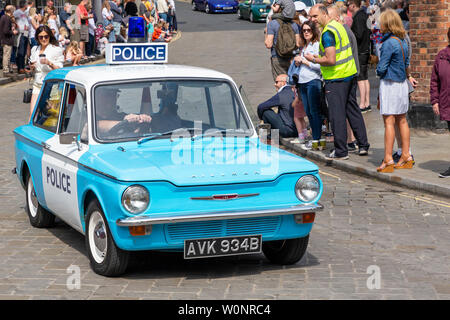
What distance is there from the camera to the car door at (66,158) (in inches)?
298

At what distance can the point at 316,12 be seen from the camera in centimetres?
1227

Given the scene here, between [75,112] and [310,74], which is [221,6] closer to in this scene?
[310,74]

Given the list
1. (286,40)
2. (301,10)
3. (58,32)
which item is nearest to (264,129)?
(286,40)

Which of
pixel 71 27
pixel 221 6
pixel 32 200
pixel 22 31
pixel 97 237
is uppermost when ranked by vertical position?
pixel 97 237

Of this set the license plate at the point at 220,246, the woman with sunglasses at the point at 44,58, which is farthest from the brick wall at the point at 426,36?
the license plate at the point at 220,246

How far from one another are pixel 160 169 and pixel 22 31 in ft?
63.9

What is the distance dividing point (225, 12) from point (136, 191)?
A: 1826 inches

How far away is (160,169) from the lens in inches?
266

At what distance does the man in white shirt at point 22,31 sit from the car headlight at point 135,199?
1959 cm

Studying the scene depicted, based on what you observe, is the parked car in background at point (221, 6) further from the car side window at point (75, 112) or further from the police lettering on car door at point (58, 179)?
the police lettering on car door at point (58, 179)

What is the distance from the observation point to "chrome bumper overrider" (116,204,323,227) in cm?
650

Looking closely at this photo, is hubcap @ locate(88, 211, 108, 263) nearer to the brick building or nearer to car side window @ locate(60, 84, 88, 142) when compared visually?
car side window @ locate(60, 84, 88, 142)

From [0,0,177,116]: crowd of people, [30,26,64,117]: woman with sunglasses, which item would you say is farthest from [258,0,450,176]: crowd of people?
[0,0,177,116]: crowd of people

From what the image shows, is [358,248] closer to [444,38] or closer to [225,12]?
[444,38]
